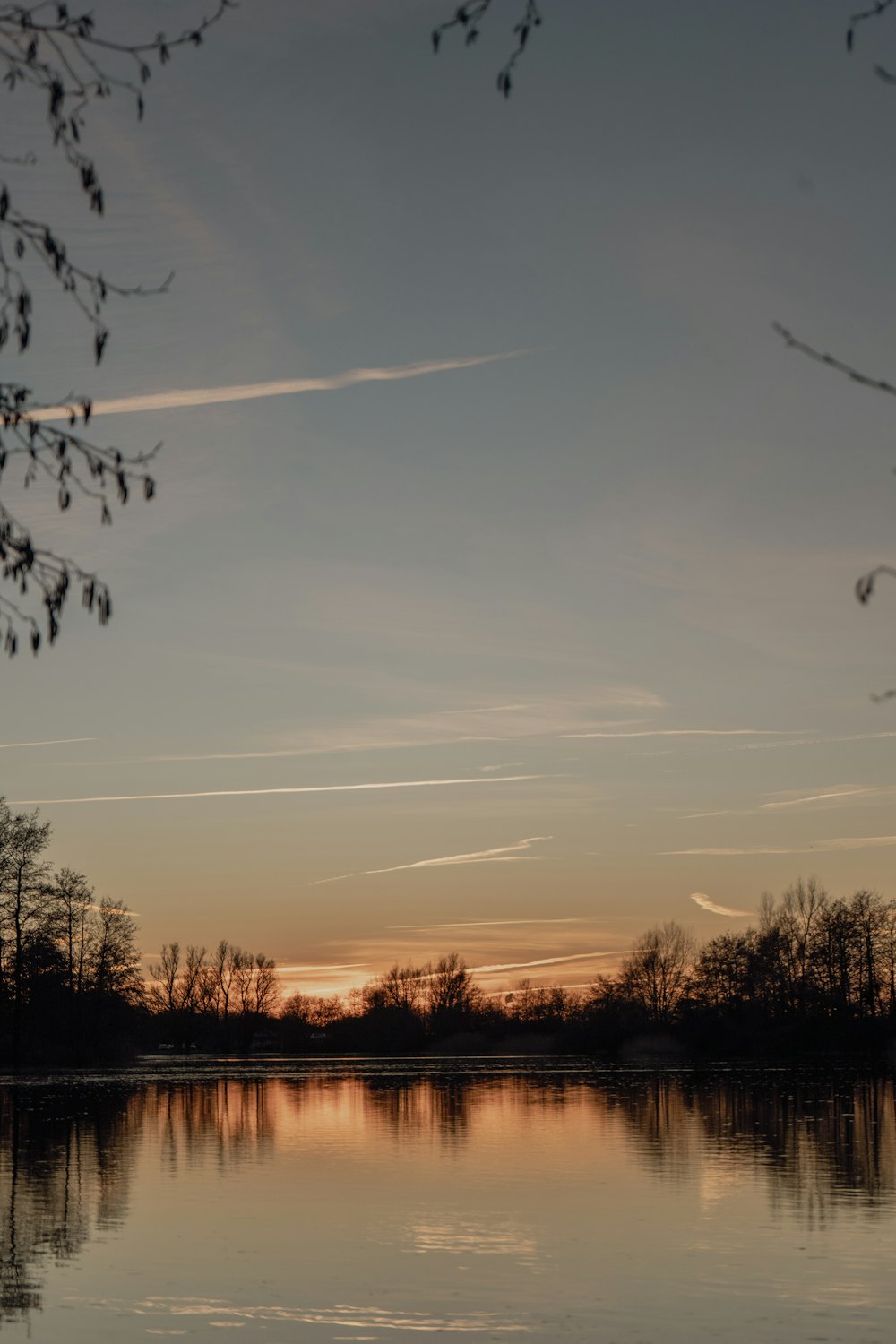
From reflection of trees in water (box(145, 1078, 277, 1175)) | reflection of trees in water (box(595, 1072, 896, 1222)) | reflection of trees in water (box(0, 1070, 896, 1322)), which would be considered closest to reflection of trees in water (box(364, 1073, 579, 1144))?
reflection of trees in water (box(0, 1070, 896, 1322))

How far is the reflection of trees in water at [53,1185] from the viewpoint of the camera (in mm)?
16125

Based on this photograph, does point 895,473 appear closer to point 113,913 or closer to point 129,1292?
point 129,1292

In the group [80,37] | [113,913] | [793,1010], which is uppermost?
[80,37]

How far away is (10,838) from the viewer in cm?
6731

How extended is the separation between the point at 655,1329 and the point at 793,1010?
3660 inches

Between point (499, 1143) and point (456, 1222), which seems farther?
point (499, 1143)

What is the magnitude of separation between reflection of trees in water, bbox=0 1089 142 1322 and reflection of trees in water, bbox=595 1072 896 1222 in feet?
31.3

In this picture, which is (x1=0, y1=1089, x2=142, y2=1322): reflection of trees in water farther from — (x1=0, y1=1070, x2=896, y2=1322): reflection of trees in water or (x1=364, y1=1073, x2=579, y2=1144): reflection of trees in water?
(x1=364, y1=1073, x2=579, y2=1144): reflection of trees in water

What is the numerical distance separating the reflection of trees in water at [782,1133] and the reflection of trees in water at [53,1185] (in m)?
9.55

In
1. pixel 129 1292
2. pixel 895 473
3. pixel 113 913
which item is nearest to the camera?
pixel 895 473

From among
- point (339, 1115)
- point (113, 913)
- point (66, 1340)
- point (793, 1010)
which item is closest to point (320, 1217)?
point (66, 1340)

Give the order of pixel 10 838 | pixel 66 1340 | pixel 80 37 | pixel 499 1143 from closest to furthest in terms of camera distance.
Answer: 1. pixel 80 37
2. pixel 66 1340
3. pixel 499 1143
4. pixel 10 838

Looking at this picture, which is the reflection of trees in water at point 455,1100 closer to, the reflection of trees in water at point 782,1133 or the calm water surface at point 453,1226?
the calm water surface at point 453,1226

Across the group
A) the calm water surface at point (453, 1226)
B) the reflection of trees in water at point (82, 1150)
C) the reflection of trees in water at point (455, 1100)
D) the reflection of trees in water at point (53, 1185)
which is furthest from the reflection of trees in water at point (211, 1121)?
the reflection of trees in water at point (455, 1100)
